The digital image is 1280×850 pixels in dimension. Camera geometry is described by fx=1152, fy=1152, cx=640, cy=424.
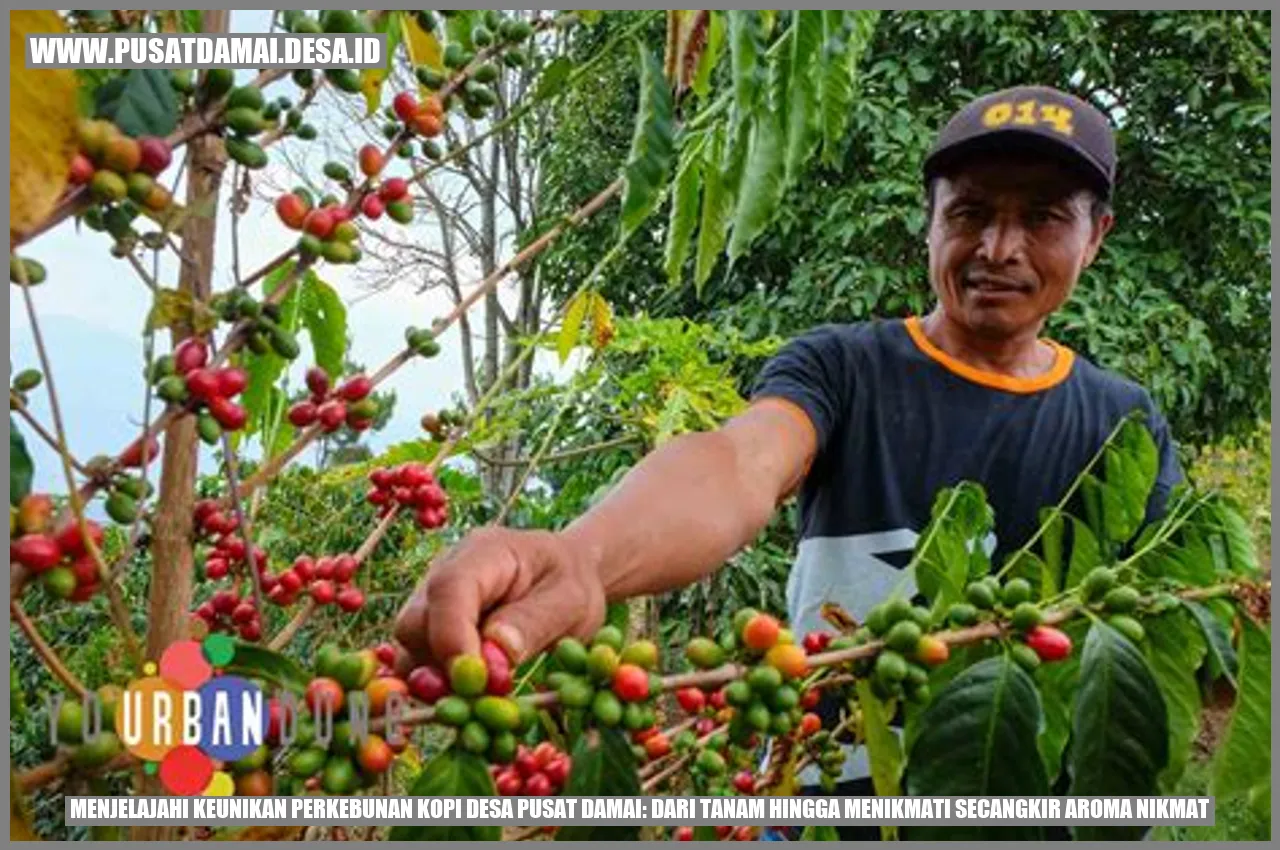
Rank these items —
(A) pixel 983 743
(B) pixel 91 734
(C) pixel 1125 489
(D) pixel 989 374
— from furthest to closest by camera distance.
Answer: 1. (D) pixel 989 374
2. (C) pixel 1125 489
3. (A) pixel 983 743
4. (B) pixel 91 734

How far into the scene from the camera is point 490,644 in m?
0.61

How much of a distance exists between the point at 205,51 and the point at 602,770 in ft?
1.45

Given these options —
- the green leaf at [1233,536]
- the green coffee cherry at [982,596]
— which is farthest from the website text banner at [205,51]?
the green leaf at [1233,536]

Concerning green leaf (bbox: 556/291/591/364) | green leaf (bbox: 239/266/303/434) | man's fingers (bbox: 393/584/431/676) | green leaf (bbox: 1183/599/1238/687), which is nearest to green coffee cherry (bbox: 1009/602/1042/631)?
green leaf (bbox: 1183/599/1238/687)

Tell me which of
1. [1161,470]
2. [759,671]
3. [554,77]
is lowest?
[759,671]

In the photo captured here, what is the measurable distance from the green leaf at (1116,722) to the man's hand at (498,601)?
0.30 m

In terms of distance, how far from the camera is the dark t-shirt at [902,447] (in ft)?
4.49

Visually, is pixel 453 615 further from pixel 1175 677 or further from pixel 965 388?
pixel 965 388

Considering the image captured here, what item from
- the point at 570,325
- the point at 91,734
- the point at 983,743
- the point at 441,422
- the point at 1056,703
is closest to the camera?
the point at 91,734

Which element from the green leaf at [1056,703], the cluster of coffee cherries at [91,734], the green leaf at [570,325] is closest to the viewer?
the cluster of coffee cherries at [91,734]

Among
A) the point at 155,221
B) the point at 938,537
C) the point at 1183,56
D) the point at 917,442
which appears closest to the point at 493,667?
the point at 155,221

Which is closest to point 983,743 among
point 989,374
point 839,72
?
point 839,72

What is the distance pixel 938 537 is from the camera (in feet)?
2.86
